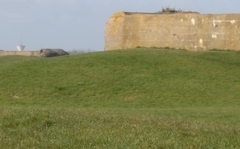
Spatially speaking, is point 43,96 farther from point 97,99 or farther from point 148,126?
point 148,126

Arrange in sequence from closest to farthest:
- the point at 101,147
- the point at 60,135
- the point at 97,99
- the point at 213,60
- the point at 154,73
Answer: the point at 101,147, the point at 60,135, the point at 97,99, the point at 154,73, the point at 213,60

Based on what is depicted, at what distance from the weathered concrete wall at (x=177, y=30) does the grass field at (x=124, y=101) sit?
2.40 feet

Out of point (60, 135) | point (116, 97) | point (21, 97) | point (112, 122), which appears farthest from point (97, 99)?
point (60, 135)

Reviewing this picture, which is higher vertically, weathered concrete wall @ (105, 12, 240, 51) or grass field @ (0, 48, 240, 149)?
weathered concrete wall @ (105, 12, 240, 51)

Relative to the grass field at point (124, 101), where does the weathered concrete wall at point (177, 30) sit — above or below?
above

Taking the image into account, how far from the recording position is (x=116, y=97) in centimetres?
1689

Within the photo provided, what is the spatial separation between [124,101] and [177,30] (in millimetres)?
7113

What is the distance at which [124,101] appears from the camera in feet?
54.4

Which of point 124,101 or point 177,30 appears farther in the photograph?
point 177,30

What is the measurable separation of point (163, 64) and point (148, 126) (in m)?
11.3

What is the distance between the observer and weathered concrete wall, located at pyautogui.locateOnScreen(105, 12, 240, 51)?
73.8 ft

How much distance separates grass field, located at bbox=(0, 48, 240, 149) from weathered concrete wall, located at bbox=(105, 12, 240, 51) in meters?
0.73

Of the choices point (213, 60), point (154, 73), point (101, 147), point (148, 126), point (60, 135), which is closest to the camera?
point (101, 147)

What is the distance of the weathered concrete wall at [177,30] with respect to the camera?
22500 millimetres
